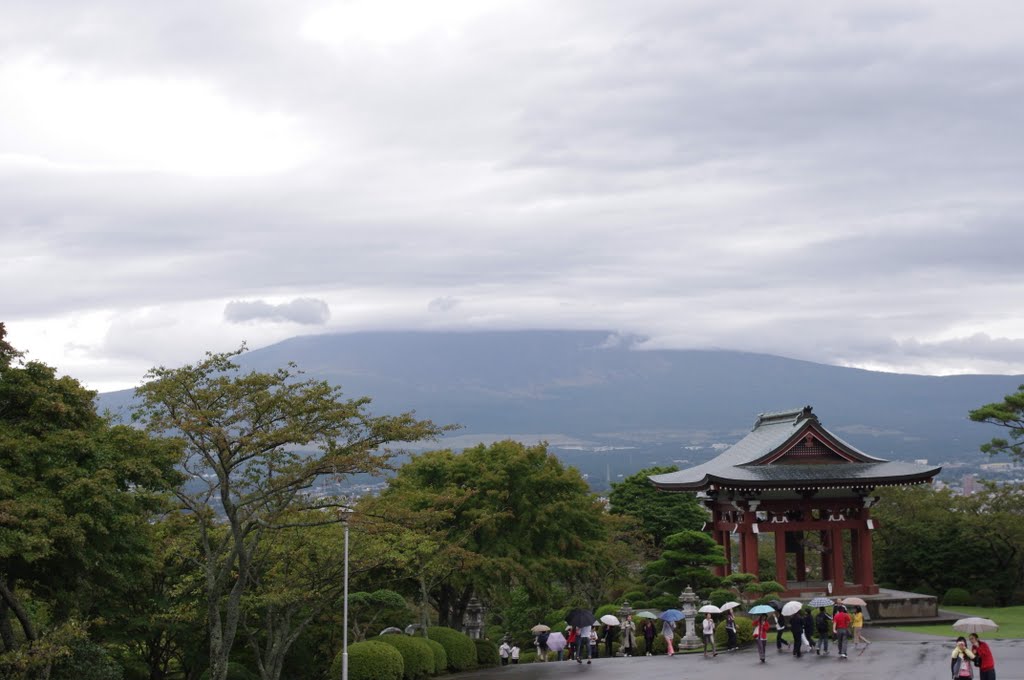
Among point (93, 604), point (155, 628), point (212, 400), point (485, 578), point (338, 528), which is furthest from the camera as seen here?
point (485, 578)

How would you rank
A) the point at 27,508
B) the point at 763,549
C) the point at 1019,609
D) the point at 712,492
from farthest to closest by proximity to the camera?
the point at 763,549
the point at 1019,609
the point at 712,492
the point at 27,508

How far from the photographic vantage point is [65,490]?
24.8 metres

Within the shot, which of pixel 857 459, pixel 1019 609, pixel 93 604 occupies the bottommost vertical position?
pixel 1019 609

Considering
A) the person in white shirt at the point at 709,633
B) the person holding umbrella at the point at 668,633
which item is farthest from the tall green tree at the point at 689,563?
the person in white shirt at the point at 709,633

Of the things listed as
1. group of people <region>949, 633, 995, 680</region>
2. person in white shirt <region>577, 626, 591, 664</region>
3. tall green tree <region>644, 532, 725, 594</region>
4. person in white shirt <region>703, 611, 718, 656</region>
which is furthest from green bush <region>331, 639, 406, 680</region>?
group of people <region>949, 633, 995, 680</region>

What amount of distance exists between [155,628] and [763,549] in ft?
129

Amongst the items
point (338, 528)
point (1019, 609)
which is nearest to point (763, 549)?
point (1019, 609)

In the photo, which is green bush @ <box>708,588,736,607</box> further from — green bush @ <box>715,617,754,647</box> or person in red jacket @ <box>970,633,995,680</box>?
person in red jacket @ <box>970,633,995,680</box>

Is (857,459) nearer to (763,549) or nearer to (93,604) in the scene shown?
(763,549)

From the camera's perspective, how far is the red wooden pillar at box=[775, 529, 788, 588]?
4353 centimetres

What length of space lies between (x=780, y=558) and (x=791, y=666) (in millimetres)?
13061

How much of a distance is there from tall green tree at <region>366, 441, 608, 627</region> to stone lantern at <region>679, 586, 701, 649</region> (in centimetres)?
602

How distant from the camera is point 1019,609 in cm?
4800

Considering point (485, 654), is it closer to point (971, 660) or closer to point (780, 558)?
point (780, 558)
